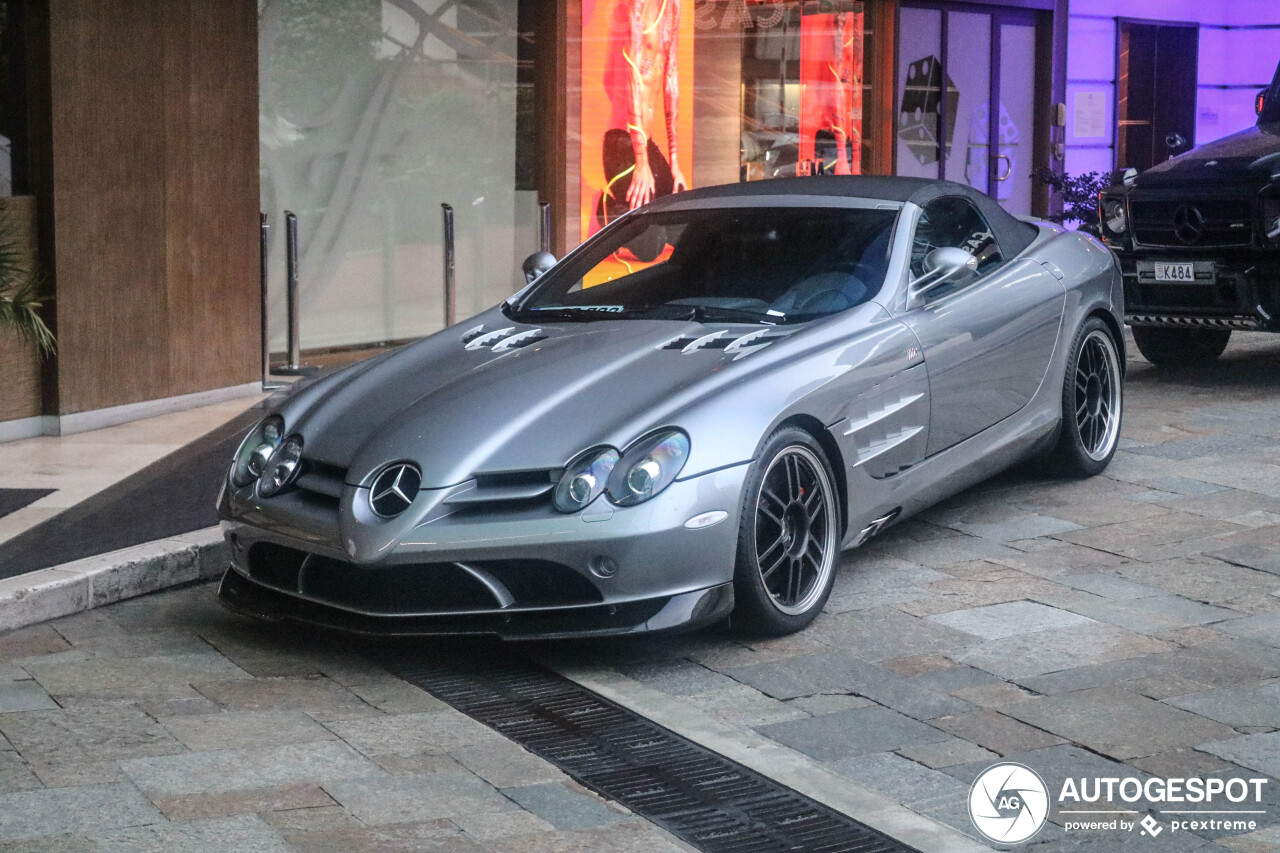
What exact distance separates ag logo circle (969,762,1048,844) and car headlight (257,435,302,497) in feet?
7.48

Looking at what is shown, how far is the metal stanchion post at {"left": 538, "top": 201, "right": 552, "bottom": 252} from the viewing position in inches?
485

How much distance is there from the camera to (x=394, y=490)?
15.8 feet

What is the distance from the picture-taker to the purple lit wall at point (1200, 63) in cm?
1759

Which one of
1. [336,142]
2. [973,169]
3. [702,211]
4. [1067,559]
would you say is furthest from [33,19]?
[973,169]

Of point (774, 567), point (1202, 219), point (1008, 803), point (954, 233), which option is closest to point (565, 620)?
point (774, 567)

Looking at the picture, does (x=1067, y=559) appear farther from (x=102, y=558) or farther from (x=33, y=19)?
(x=33, y=19)

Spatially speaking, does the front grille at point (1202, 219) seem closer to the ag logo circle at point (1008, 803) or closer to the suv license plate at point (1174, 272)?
the suv license plate at point (1174, 272)

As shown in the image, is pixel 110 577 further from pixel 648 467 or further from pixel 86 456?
pixel 86 456

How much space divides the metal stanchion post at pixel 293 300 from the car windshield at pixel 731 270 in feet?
13.9

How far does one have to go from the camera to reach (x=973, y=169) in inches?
651

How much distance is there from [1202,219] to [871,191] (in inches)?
158

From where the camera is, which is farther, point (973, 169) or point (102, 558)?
point (973, 169)

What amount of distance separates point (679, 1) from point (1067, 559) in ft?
28.3

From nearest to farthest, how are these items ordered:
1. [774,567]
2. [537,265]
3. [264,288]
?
[774,567] → [537,265] → [264,288]
